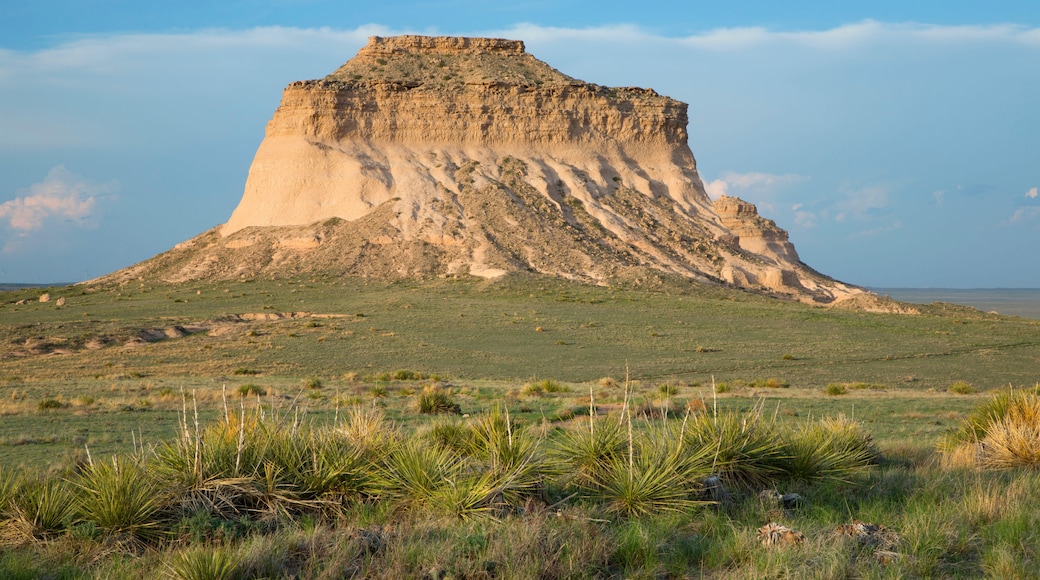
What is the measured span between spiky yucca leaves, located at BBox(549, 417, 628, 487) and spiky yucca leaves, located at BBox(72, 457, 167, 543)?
344 cm

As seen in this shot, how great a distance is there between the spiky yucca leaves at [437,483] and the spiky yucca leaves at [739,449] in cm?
228

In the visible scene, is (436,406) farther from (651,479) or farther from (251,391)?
(651,479)

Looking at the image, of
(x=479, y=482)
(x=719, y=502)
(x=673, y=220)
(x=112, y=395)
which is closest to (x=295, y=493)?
(x=479, y=482)

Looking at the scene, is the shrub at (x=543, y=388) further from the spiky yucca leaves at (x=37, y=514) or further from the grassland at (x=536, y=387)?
the spiky yucca leaves at (x=37, y=514)

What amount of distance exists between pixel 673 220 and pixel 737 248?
488 centimetres

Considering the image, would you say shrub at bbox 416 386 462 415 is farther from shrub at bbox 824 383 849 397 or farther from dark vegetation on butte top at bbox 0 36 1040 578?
shrub at bbox 824 383 849 397

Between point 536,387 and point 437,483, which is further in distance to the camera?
point 536,387

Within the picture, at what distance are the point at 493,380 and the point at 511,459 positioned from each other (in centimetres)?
1924

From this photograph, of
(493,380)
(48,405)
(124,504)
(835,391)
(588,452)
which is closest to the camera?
(124,504)

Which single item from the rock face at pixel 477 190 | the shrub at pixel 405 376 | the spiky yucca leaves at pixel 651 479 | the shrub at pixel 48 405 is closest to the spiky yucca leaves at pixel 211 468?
the spiky yucca leaves at pixel 651 479

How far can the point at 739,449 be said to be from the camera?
9.30 metres

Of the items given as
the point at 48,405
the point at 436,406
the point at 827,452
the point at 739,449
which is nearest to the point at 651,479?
the point at 739,449

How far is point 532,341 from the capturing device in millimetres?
37688

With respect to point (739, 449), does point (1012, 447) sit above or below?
below
